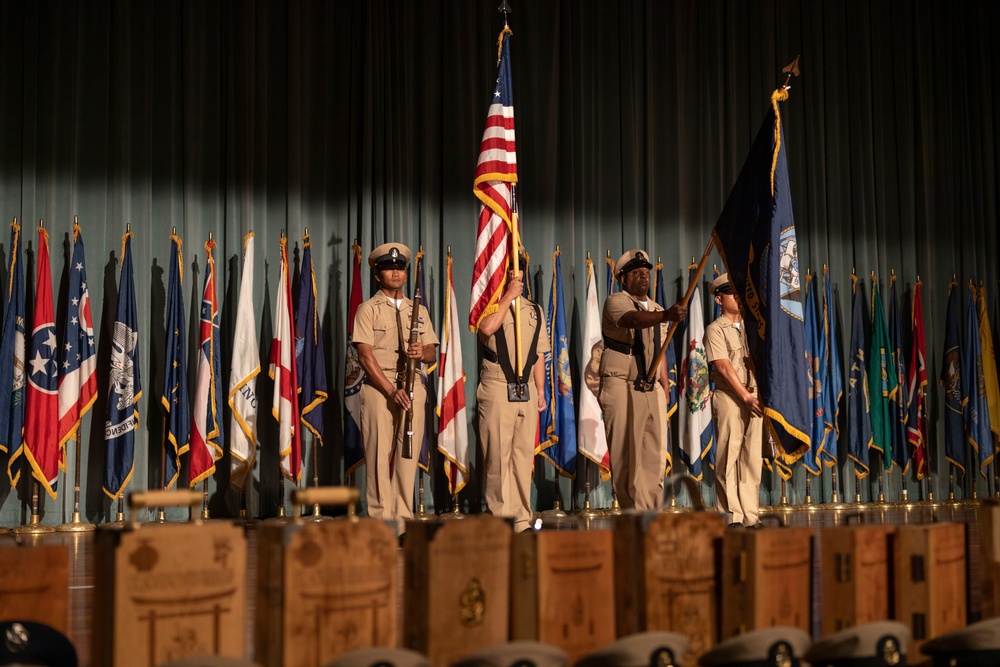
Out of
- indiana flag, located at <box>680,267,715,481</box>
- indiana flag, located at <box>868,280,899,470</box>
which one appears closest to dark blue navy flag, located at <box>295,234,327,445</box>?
indiana flag, located at <box>680,267,715,481</box>

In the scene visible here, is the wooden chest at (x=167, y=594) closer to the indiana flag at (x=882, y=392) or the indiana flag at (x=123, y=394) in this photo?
the indiana flag at (x=123, y=394)

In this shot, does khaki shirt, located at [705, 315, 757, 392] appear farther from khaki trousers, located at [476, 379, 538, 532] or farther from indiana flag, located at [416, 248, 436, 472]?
indiana flag, located at [416, 248, 436, 472]

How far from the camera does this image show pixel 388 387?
5715mm

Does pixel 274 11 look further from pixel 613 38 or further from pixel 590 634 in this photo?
pixel 590 634

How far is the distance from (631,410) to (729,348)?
2.70ft

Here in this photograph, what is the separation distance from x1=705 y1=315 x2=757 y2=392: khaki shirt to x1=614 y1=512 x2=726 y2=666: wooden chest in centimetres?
380

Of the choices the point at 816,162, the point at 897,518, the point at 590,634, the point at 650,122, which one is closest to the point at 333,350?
the point at 650,122

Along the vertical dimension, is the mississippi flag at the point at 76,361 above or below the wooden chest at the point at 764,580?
above

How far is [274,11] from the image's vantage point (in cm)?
740

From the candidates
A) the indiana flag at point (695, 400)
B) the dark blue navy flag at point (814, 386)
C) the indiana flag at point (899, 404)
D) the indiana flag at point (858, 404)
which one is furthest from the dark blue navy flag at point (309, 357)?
the indiana flag at point (899, 404)

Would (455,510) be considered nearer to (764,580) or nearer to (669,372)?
(669,372)

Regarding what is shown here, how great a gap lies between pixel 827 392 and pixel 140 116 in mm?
5199

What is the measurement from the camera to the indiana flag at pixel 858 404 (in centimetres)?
845

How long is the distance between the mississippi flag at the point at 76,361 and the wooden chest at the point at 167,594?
14.9 feet
